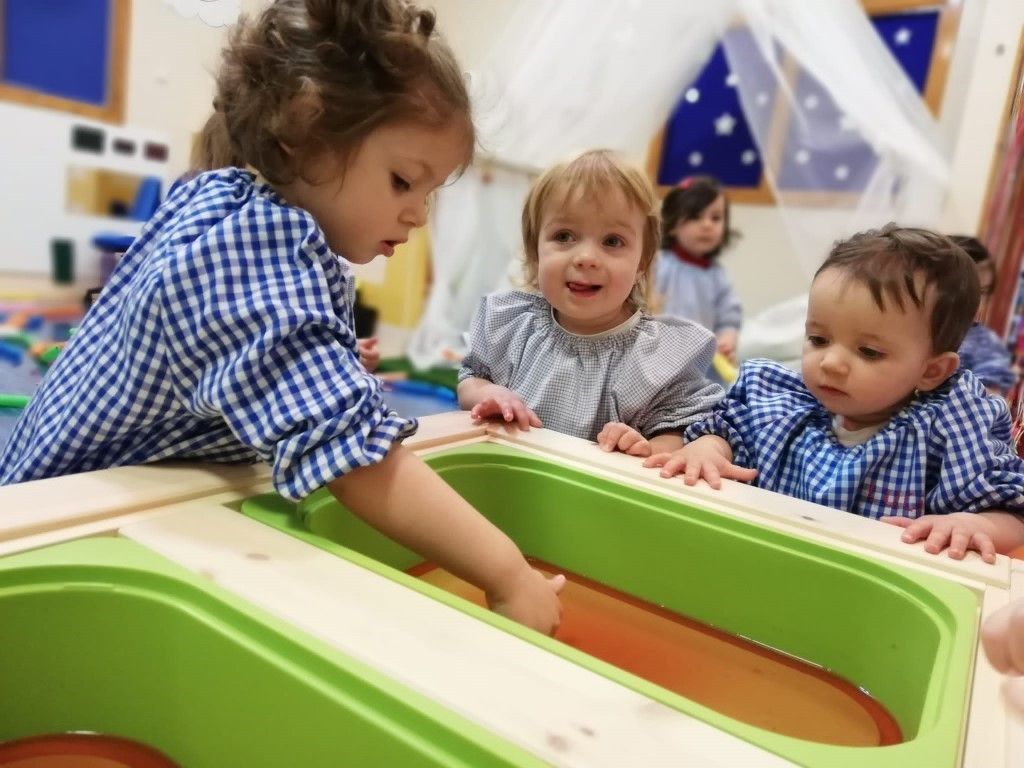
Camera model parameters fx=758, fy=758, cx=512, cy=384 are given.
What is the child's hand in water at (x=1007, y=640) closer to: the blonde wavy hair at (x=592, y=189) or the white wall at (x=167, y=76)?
the blonde wavy hair at (x=592, y=189)

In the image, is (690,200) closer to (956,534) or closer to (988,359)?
(988,359)

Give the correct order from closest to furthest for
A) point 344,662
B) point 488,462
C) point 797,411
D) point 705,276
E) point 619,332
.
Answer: point 344,662 < point 488,462 < point 797,411 < point 619,332 < point 705,276

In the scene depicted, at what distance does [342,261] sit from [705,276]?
200 centimetres

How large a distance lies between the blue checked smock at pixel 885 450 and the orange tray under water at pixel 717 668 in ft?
0.85

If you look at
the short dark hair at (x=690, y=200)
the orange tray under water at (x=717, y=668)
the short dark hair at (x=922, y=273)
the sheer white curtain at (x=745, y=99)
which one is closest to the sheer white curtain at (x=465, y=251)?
the sheer white curtain at (x=745, y=99)

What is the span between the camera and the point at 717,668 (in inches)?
22.7

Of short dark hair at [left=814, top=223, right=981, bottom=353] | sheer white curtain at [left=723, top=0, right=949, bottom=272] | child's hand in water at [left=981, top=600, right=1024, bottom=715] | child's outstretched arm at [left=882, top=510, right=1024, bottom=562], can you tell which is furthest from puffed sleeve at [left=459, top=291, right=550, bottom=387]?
sheer white curtain at [left=723, top=0, right=949, bottom=272]

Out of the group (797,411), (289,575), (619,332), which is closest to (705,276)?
(619,332)

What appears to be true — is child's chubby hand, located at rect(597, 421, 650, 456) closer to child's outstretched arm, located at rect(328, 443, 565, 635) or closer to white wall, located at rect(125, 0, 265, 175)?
child's outstretched arm, located at rect(328, 443, 565, 635)

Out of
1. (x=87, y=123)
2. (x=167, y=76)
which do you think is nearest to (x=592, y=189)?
(x=167, y=76)

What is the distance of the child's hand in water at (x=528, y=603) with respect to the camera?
0.52 metres

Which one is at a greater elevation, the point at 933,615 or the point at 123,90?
the point at 123,90

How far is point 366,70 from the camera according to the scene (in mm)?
555

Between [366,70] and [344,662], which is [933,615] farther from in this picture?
[366,70]
